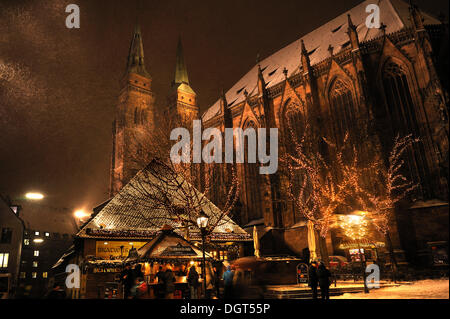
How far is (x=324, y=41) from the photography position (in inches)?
1259

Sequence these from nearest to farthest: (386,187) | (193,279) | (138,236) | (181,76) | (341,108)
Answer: (193,279), (138,236), (386,187), (341,108), (181,76)

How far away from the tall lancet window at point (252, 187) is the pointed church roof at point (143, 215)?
41.4 feet

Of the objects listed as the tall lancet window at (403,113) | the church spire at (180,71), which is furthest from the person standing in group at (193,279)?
the church spire at (180,71)

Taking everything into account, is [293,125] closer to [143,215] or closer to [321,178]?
[321,178]

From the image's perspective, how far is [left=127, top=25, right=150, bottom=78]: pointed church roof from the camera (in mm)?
51300

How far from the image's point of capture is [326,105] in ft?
86.6

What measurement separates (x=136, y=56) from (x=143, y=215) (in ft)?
140

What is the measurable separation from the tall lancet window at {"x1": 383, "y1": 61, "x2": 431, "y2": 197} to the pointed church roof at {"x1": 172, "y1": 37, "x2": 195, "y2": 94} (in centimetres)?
3186

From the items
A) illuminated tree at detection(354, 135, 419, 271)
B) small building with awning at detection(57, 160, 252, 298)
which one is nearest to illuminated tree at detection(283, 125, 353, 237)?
illuminated tree at detection(354, 135, 419, 271)

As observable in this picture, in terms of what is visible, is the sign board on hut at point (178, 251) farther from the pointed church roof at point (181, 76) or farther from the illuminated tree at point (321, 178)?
the pointed church roof at point (181, 76)

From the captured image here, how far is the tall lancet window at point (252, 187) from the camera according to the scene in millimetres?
31000

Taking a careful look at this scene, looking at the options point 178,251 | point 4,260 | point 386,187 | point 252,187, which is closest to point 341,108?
point 386,187

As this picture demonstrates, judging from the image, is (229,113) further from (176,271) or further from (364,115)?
(176,271)
